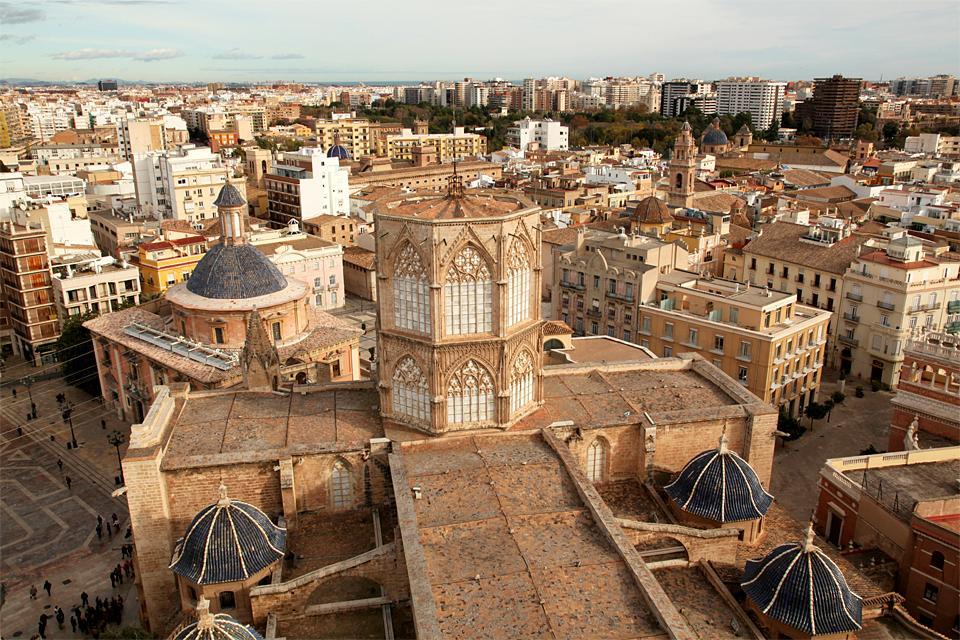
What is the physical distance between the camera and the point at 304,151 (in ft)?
324

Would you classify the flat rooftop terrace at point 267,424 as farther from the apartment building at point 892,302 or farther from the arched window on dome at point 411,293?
the apartment building at point 892,302

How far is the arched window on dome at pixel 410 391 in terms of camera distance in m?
26.4

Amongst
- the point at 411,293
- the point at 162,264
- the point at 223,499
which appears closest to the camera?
the point at 223,499

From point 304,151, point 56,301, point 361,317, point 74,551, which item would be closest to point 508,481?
point 74,551

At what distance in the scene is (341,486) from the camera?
26.6m

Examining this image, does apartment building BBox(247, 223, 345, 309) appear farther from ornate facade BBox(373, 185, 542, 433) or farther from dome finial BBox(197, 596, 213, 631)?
dome finial BBox(197, 596, 213, 631)

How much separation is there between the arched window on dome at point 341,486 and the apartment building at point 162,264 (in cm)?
4061

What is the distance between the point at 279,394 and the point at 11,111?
693ft

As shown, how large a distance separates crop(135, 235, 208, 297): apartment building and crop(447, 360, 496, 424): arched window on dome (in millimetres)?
42273

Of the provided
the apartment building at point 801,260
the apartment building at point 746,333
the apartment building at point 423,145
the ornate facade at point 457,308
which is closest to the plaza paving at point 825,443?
the apartment building at point 746,333

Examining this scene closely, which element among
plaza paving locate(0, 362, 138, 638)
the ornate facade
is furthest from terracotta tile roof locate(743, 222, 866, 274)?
plaza paving locate(0, 362, 138, 638)

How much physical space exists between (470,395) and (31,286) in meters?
48.1

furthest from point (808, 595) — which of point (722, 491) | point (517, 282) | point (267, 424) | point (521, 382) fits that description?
point (267, 424)

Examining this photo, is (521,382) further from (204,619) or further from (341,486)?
(204,619)
